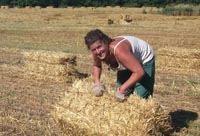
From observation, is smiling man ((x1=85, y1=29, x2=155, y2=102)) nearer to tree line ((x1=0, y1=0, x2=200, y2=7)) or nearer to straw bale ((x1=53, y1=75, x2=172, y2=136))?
straw bale ((x1=53, y1=75, x2=172, y2=136))

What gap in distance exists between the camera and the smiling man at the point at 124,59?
591 centimetres

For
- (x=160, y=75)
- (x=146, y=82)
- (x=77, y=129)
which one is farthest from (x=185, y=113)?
(x=160, y=75)

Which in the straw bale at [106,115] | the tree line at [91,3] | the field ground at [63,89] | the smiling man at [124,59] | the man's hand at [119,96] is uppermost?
the smiling man at [124,59]

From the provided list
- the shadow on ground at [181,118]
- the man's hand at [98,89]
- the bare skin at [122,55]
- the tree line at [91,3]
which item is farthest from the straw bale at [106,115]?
the tree line at [91,3]

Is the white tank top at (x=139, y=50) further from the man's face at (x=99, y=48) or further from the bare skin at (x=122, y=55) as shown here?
the man's face at (x=99, y=48)

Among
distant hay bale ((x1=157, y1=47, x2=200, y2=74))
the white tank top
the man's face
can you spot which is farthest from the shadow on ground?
distant hay bale ((x1=157, y1=47, x2=200, y2=74))

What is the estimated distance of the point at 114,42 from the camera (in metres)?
6.05

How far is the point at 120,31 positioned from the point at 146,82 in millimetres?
20855

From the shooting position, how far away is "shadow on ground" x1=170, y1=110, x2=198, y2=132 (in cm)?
782

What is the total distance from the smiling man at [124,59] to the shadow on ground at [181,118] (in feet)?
3.92

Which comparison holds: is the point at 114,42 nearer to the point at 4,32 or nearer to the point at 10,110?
the point at 10,110

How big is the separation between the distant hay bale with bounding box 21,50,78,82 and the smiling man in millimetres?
5283

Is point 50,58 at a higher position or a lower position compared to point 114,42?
lower

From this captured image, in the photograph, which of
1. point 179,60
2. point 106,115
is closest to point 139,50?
point 106,115
